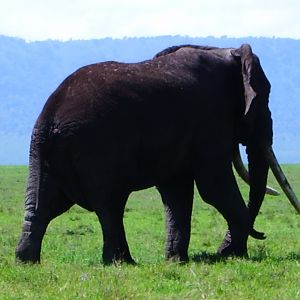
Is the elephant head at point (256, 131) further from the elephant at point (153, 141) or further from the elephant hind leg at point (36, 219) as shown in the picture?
the elephant hind leg at point (36, 219)

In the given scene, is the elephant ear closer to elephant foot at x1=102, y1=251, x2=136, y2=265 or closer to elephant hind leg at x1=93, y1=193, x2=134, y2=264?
elephant hind leg at x1=93, y1=193, x2=134, y2=264

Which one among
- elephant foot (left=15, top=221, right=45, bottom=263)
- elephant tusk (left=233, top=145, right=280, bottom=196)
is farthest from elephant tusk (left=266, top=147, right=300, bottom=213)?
elephant foot (left=15, top=221, right=45, bottom=263)

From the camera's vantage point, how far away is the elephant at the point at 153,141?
10.9m

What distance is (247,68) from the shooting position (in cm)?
1220

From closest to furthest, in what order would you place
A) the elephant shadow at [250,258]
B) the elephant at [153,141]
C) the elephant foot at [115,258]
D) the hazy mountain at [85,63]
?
the elephant at [153,141], the elephant foot at [115,258], the elephant shadow at [250,258], the hazy mountain at [85,63]

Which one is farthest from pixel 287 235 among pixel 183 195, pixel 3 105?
pixel 3 105

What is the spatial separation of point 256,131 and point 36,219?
10.2 ft

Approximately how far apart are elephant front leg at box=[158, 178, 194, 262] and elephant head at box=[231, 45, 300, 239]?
0.86 metres

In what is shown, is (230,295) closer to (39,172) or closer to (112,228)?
(112,228)

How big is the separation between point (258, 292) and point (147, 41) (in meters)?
96.2

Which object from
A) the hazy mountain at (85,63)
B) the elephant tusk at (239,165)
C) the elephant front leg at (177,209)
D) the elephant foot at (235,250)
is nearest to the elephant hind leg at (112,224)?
the elephant front leg at (177,209)

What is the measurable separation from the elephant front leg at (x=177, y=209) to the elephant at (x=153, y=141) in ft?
0.04

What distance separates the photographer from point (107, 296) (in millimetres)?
8789

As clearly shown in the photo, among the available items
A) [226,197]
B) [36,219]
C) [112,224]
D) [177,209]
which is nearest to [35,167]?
[36,219]
